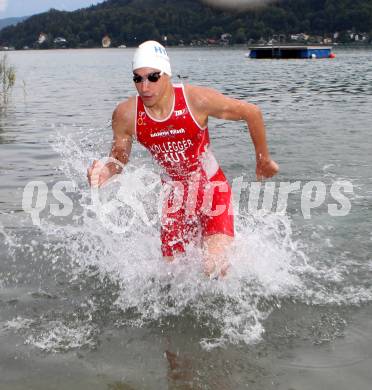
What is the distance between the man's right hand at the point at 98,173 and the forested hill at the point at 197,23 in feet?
558

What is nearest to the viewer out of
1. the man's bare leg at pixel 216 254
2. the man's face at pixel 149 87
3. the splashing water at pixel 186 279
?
the man's face at pixel 149 87

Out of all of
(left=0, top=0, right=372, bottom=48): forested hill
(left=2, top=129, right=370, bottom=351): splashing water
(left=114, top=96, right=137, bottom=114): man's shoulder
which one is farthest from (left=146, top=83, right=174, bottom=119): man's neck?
(left=0, top=0, right=372, bottom=48): forested hill

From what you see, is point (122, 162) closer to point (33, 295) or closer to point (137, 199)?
point (33, 295)

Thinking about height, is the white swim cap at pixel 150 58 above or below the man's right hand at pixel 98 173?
above

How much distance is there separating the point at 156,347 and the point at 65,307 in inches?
52.3

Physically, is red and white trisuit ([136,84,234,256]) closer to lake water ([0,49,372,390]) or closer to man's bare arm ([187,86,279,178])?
man's bare arm ([187,86,279,178])

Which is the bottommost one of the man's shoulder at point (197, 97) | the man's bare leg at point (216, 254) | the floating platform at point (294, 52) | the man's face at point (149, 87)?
the floating platform at point (294, 52)

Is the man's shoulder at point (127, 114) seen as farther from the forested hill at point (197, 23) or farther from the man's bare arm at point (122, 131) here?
the forested hill at point (197, 23)

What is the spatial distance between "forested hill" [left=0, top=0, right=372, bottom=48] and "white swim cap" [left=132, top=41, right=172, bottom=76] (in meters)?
170

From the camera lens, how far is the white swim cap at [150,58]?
521 centimetres

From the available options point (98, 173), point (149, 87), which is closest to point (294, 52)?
point (149, 87)

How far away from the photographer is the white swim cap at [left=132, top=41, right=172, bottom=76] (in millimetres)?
5215

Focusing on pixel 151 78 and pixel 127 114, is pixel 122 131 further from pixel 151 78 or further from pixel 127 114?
pixel 151 78

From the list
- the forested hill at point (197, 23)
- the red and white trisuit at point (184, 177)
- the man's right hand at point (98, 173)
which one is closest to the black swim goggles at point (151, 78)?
the red and white trisuit at point (184, 177)
